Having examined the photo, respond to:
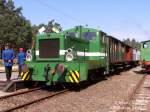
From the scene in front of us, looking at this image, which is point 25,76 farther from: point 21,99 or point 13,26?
point 13,26

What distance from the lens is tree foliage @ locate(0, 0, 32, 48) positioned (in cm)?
7800

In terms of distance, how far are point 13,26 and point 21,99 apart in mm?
70011

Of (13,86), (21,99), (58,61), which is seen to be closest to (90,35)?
(58,61)

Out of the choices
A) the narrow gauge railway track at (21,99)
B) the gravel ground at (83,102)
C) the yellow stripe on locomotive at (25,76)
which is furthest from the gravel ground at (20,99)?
the yellow stripe on locomotive at (25,76)

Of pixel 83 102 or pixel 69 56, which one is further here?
pixel 69 56

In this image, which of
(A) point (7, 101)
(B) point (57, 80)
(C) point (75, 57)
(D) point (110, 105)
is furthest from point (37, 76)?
(D) point (110, 105)

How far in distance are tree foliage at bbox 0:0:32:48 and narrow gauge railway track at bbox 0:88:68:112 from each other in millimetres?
64368

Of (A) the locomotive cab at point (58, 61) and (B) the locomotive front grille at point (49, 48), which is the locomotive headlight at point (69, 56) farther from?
(B) the locomotive front grille at point (49, 48)

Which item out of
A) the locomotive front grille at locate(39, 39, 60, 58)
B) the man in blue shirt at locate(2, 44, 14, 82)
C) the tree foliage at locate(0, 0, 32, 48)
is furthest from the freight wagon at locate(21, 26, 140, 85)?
the tree foliage at locate(0, 0, 32, 48)

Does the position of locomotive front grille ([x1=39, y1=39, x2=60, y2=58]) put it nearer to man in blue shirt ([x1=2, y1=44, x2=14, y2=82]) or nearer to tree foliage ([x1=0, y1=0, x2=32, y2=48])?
man in blue shirt ([x1=2, y1=44, x2=14, y2=82])

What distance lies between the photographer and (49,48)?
14953 millimetres

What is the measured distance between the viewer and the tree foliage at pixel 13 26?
256 feet

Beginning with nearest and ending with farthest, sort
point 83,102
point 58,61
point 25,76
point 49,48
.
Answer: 1. point 83,102
2. point 58,61
3. point 25,76
4. point 49,48

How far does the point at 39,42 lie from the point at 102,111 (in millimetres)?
5798
